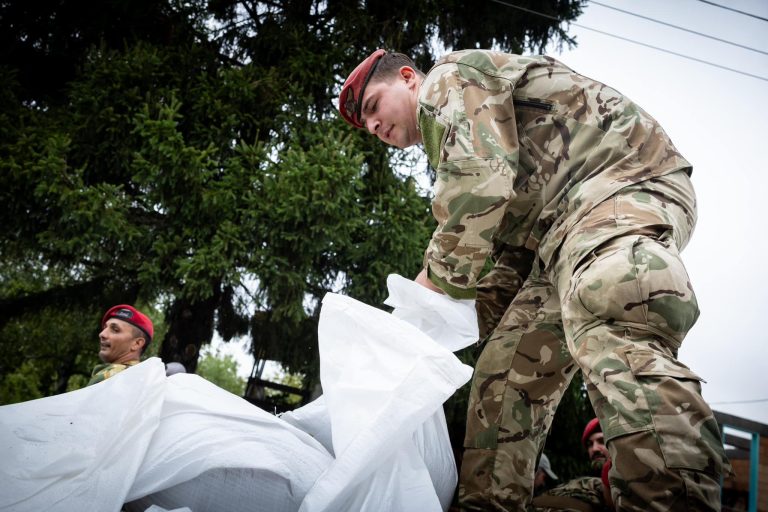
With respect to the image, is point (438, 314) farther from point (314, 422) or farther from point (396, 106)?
point (396, 106)

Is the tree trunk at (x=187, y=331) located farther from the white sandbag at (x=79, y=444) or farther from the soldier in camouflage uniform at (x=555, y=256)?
the white sandbag at (x=79, y=444)

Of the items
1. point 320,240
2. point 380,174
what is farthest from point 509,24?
point 320,240

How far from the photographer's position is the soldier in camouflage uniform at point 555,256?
105cm

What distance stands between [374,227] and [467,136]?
354 centimetres

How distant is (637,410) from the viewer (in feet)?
3.46

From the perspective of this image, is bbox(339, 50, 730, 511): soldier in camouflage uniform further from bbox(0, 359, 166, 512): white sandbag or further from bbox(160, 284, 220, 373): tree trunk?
bbox(160, 284, 220, 373): tree trunk

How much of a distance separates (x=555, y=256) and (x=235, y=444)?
3.10 feet

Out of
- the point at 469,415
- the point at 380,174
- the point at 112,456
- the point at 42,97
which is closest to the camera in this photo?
the point at 112,456

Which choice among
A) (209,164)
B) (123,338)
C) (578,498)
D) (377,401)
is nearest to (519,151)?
(377,401)

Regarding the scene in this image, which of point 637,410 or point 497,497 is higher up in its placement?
point 637,410

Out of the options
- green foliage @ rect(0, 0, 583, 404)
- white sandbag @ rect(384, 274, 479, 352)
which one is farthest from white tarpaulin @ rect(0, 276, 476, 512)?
green foliage @ rect(0, 0, 583, 404)

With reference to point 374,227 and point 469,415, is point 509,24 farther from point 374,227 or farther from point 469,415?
point 469,415

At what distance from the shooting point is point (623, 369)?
1104 millimetres

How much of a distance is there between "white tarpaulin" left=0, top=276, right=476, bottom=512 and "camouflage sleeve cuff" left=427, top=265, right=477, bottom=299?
18 centimetres
